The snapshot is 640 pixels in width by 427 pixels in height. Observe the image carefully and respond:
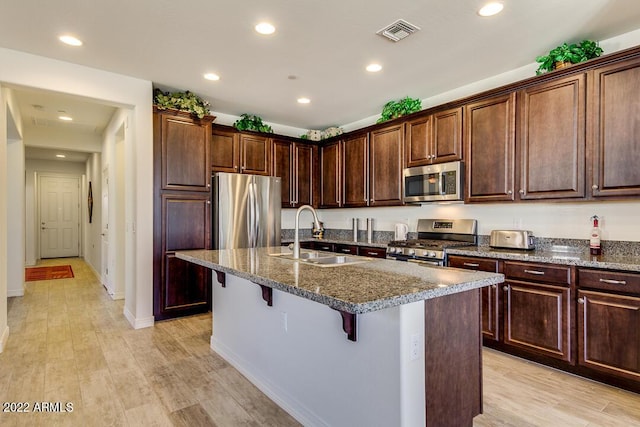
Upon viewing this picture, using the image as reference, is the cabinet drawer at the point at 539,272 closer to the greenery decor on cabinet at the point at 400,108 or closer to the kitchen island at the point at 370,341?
the kitchen island at the point at 370,341

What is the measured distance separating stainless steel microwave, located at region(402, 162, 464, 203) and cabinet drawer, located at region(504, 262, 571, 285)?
950 millimetres

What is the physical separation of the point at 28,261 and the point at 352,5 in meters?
9.20

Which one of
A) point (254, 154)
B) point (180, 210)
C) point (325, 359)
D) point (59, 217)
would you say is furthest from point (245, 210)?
point (59, 217)

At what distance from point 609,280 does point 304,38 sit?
2850 mm

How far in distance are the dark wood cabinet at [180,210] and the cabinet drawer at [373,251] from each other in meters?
A: 1.90

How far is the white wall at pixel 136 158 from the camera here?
336 cm

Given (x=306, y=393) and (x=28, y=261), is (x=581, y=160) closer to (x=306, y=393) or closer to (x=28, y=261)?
(x=306, y=393)

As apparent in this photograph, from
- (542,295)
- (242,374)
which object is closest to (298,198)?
(242,374)

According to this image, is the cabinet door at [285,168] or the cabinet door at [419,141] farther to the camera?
the cabinet door at [285,168]

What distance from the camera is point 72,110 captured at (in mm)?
4773

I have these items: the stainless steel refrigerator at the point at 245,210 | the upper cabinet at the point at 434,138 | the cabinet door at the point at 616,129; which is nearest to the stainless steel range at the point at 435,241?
the upper cabinet at the point at 434,138

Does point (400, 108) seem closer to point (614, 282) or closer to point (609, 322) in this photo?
point (614, 282)

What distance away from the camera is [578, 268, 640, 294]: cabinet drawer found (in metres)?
2.28

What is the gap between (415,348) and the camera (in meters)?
1.54
